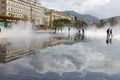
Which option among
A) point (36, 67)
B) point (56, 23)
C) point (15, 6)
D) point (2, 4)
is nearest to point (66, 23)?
point (56, 23)

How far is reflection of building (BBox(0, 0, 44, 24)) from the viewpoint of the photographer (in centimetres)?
12206

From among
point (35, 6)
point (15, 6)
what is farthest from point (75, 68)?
point (35, 6)

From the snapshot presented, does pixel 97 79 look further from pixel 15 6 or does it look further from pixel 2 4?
pixel 15 6

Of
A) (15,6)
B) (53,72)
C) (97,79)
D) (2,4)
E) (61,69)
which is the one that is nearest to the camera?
(97,79)

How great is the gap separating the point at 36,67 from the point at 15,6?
421ft

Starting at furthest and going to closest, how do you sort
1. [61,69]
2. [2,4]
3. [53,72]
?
[2,4] → [61,69] → [53,72]

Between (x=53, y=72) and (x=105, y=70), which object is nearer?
(x=53, y=72)

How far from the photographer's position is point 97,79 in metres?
8.34

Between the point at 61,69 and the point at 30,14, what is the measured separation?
509 ft

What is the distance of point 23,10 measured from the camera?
149m

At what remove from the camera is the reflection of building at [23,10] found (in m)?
122

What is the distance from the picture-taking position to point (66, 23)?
177 meters

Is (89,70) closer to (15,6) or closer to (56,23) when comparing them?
(15,6)

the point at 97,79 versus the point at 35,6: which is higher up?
the point at 35,6
